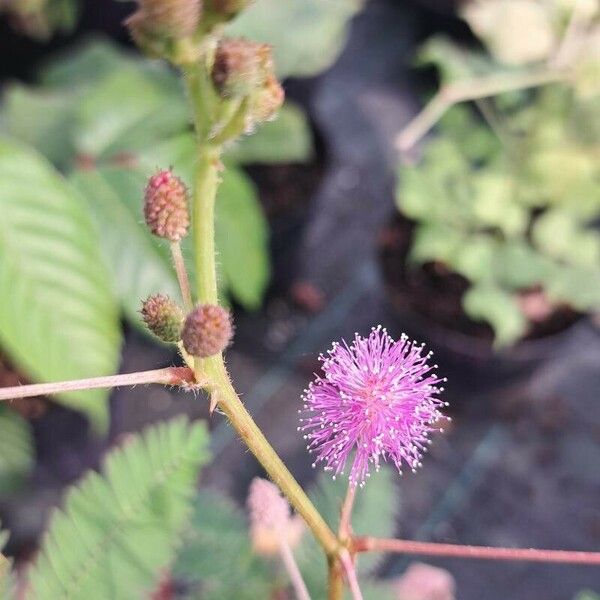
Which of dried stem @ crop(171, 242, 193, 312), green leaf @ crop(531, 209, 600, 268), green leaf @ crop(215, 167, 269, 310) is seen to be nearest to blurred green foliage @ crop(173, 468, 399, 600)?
dried stem @ crop(171, 242, 193, 312)

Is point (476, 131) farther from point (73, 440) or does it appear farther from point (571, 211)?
point (73, 440)

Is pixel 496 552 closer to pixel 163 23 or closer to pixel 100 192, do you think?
pixel 163 23

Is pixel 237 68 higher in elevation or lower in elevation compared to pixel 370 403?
higher

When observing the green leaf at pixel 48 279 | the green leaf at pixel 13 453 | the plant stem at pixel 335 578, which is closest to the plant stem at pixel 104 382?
the plant stem at pixel 335 578

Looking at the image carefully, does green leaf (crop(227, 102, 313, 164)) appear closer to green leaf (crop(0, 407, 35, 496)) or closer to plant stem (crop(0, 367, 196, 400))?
green leaf (crop(0, 407, 35, 496))

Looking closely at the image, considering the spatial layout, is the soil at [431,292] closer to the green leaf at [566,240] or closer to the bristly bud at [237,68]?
the green leaf at [566,240]

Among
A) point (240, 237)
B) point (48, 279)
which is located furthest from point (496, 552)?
point (240, 237)
